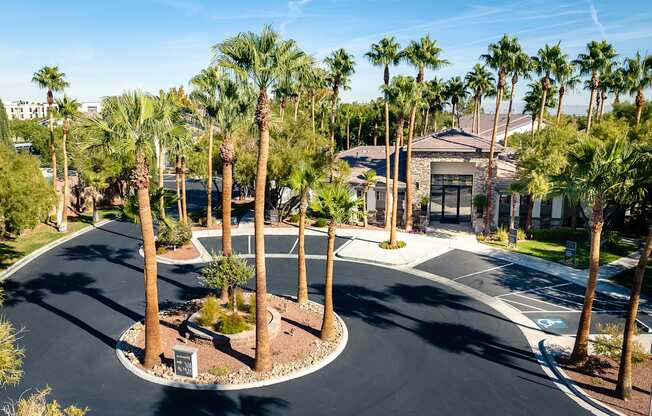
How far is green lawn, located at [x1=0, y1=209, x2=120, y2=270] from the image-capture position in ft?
101

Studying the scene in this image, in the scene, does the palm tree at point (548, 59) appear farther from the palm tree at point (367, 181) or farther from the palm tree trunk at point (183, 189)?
the palm tree trunk at point (183, 189)

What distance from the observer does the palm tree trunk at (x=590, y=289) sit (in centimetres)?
1581

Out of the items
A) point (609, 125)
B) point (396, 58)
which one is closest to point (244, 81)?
point (396, 58)

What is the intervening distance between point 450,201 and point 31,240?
116 ft

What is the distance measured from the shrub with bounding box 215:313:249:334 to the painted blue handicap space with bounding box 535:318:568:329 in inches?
489

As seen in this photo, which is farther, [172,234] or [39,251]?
[39,251]

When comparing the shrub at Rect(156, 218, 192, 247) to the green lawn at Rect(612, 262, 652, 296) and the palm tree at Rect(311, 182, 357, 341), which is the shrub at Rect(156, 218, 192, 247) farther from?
the green lawn at Rect(612, 262, 652, 296)

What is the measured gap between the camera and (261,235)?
1561cm

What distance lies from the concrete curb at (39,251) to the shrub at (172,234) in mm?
7909

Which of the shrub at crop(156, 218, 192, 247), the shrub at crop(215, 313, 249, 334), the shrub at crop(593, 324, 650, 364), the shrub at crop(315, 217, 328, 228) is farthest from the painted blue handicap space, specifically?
the shrub at crop(156, 218, 192, 247)

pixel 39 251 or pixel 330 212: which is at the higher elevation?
pixel 330 212

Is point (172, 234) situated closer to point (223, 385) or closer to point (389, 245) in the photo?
point (389, 245)

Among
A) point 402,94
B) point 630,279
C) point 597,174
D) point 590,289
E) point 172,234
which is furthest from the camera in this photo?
point 172,234

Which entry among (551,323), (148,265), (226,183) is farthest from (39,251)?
(551,323)
